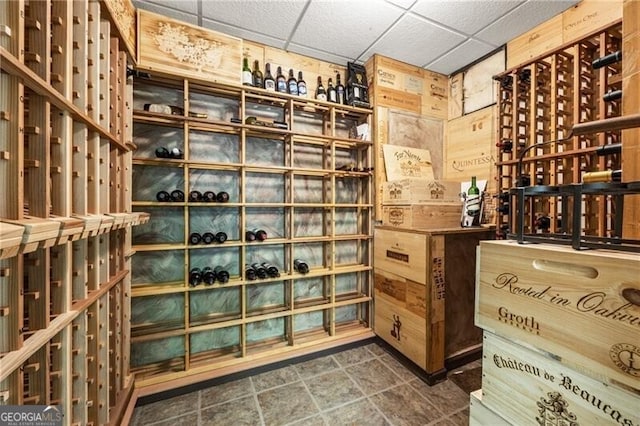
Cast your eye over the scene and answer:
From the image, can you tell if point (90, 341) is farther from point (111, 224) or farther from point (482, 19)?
point (482, 19)

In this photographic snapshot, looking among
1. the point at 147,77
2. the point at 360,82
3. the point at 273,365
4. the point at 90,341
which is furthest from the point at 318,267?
the point at 147,77

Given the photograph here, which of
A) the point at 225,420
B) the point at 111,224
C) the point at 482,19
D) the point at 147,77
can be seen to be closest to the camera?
the point at 111,224

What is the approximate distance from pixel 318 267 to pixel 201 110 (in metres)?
1.92

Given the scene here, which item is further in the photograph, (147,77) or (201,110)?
(201,110)

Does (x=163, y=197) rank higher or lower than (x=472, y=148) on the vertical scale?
lower

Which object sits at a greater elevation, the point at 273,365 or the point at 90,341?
the point at 90,341

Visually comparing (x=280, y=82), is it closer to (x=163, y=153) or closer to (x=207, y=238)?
(x=163, y=153)

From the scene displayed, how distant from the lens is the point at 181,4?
199cm

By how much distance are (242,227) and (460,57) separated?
9.52 feet

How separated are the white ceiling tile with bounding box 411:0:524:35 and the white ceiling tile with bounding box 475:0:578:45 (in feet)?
0.28

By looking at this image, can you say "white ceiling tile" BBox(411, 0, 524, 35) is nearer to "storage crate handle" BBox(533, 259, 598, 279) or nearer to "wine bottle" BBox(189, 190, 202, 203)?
"storage crate handle" BBox(533, 259, 598, 279)

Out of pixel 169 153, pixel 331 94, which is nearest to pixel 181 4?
pixel 169 153

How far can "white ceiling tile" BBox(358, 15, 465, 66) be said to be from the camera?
2250 millimetres

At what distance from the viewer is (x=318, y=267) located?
2.74 meters
